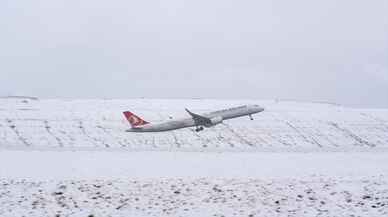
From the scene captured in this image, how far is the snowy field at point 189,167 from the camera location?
69.2 feet

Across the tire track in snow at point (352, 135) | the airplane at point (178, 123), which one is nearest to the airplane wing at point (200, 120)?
the airplane at point (178, 123)

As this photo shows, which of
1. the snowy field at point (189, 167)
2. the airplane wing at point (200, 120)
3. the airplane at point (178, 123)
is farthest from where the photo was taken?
the airplane wing at point (200, 120)

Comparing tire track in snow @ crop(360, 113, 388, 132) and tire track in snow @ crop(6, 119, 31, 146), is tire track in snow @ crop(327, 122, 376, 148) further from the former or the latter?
tire track in snow @ crop(6, 119, 31, 146)

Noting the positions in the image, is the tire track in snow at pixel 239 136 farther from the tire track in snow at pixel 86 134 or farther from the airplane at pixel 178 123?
the tire track in snow at pixel 86 134

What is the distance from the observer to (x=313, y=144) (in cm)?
5012

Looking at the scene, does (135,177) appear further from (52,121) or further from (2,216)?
(52,121)

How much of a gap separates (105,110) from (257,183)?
4774 cm

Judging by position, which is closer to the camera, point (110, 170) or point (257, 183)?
point (257, 183)

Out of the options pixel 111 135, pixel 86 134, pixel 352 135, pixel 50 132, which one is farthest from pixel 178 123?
pixel 352 135

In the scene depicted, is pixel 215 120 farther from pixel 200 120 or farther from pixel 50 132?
pixel 50 132

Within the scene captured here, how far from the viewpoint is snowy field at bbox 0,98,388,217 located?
830 inches

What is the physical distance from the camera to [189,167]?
32.4 m

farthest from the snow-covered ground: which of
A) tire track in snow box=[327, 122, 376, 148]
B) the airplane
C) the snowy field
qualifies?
the airplane

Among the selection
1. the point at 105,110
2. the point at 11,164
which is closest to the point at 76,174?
the point at 11,164
